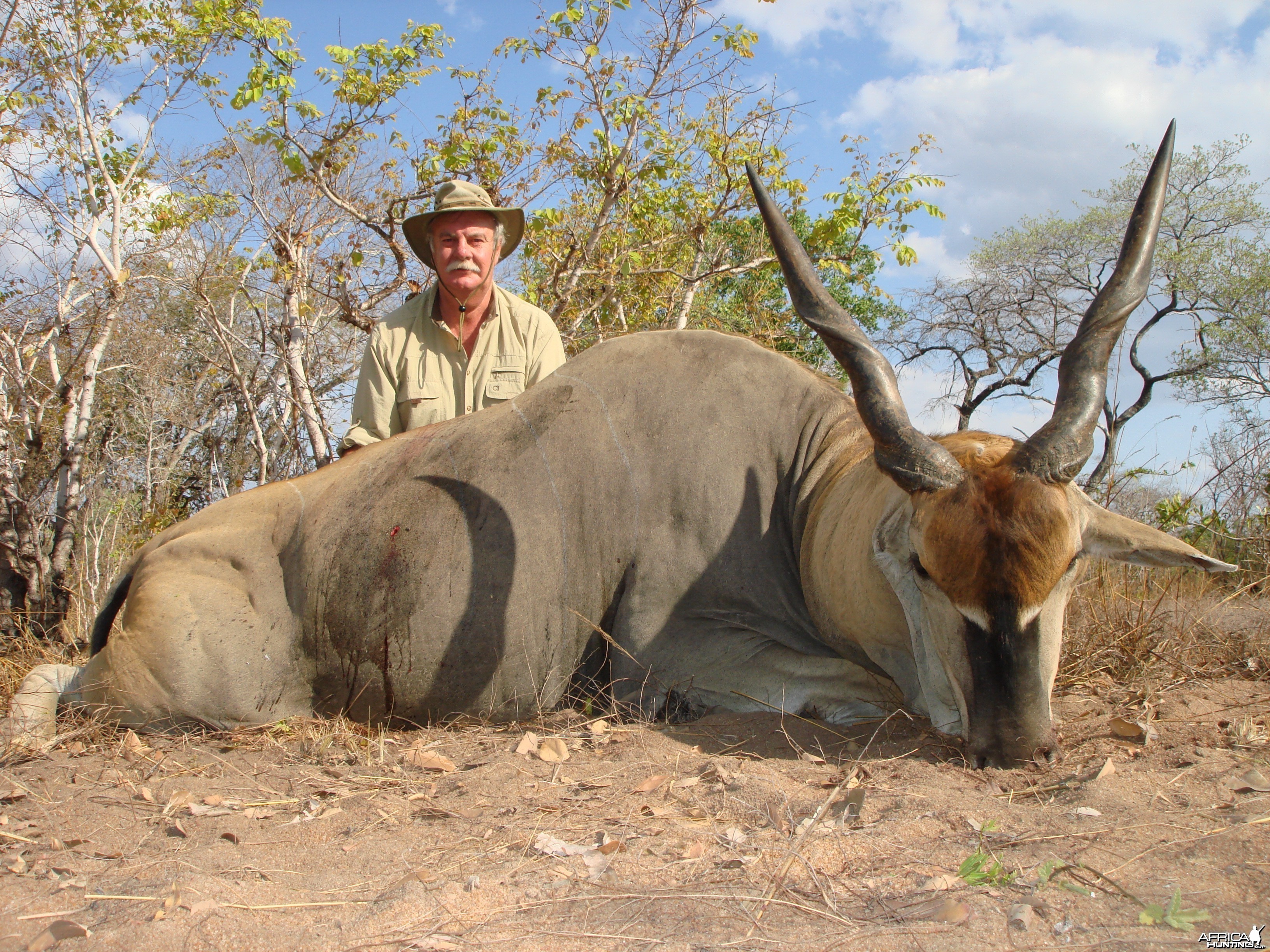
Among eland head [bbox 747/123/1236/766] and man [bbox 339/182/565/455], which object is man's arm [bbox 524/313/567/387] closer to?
man [bbox 339/182/565/455]

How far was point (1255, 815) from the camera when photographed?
2094mm

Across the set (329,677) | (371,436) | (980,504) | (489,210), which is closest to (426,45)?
(489,210)

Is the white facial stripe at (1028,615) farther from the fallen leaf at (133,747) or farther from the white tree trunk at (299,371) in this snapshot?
the white tree trunk at (299,371)

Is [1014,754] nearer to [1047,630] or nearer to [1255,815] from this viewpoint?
[1047,630]

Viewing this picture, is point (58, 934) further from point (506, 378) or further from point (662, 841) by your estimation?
point (506, 378)

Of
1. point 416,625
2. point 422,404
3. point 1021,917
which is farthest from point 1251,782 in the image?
point 422,404

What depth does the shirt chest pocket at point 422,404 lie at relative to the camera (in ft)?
15.5

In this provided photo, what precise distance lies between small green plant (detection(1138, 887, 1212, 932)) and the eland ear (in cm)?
115

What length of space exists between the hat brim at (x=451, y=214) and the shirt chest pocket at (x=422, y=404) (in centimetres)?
74

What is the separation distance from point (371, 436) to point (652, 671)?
2117 millimetres

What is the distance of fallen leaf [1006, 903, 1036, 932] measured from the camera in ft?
5.35

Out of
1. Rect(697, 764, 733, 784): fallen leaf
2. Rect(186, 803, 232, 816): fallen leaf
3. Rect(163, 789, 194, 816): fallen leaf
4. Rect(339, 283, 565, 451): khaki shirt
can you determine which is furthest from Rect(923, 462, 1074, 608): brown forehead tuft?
Rect(339, 283, 565, 451): khaki shirt

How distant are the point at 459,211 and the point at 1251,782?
416 centimetres

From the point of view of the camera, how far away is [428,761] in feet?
9.77
